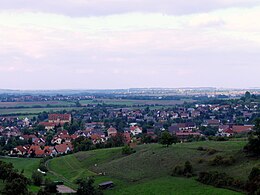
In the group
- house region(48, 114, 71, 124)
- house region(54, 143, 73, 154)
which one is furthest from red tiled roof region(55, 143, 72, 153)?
house region(48, 114, 71, 124)

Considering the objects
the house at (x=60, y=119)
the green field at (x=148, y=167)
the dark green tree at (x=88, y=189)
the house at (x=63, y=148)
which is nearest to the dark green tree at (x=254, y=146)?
the green field at (x=148, y=167)

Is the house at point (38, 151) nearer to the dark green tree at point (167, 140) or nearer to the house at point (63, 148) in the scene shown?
the house at point (63, 148)

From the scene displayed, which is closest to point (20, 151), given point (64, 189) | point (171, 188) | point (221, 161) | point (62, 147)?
point (62, 147)

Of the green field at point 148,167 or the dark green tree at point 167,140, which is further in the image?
the dark green tree at point 167,140

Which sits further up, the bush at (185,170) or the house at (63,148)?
the bush at (185,170)

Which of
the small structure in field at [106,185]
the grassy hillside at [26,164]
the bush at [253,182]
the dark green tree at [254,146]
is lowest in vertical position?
the grassy hillside at [26,164]

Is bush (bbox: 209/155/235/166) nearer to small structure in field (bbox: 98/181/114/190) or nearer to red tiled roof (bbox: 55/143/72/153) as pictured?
small structure in field (bbox: 98/181/114/190)

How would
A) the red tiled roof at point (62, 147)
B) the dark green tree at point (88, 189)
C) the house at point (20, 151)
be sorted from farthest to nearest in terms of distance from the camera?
the red tiled roof at point (62, 147)
the house at point (20, 151)
the dark green tree at point (88, 189)

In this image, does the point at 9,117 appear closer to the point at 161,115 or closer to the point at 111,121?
the point at 111,121

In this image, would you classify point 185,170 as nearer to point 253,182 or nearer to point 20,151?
point 253,182
